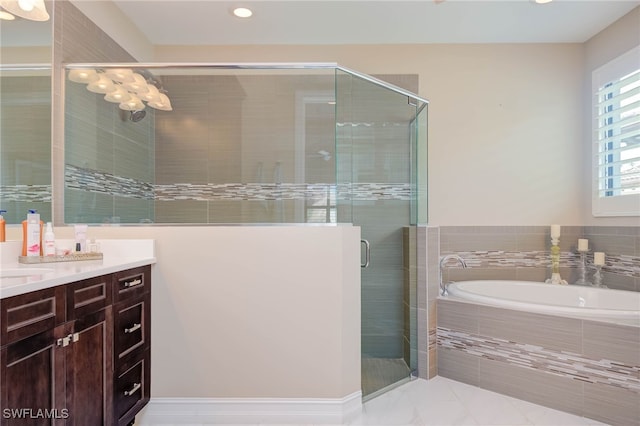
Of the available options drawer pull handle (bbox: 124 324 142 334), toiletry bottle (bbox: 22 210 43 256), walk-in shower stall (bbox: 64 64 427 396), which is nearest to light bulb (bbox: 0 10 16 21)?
walk-in shower stall (bbox: 64 64 427 396)

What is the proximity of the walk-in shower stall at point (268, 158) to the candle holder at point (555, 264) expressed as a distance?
132 cm

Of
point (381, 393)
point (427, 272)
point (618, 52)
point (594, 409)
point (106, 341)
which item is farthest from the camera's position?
point (618, 52)

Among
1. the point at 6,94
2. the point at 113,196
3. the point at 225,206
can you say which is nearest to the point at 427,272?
the point at 225,206

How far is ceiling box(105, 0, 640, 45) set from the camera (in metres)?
2.86

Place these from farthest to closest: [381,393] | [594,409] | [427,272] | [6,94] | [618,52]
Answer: [618,52]
[427,272]
[381,393]
[594,409]
[6,94]

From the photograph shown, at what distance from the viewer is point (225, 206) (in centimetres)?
264

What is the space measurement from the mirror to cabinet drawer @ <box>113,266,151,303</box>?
60 cm

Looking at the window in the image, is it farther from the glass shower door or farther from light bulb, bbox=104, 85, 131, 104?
light bulb, bbox=104, 85, 131, 104

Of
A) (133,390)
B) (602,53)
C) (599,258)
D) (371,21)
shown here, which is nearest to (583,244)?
(599,258)

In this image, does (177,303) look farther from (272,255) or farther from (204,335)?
(272,255)

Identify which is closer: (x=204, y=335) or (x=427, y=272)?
(x=204, y=335)

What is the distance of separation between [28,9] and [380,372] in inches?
115

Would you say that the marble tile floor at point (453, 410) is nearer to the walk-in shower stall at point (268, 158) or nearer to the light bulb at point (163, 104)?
the walk-in shower stall at point (268, 158)

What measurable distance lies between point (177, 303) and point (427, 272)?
1689mm
